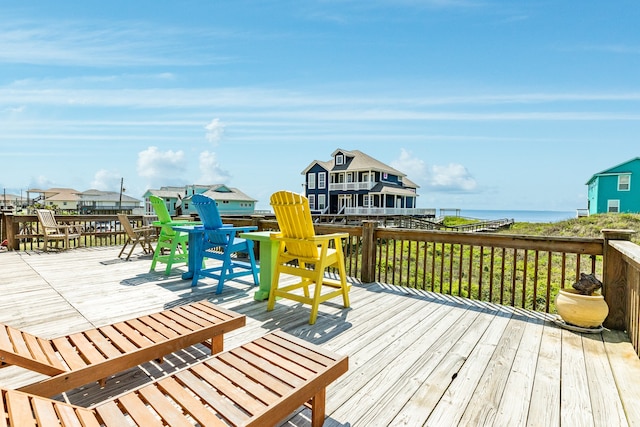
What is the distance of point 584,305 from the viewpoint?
9.57 feet

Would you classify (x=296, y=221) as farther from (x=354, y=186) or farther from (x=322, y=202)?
(x=322, y=202)

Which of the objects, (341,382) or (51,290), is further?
(51,290)

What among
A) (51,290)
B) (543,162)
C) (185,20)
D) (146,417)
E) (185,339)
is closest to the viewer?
(146,417)

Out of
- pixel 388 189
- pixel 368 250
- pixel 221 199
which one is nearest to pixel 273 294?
pixel 368 250

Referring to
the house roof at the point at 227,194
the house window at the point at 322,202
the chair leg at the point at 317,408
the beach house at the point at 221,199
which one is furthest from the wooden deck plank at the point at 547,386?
the house roof at the point at 227,194

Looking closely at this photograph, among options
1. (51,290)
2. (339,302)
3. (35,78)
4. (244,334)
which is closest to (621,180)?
(339,302)

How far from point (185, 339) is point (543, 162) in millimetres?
24084

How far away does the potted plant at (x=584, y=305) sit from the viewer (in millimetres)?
2904

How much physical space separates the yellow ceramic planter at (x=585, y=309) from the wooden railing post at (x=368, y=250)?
2329 millimetres

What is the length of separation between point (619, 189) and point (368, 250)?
2486 cm

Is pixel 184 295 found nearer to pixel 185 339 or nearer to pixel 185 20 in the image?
pixel 185 339

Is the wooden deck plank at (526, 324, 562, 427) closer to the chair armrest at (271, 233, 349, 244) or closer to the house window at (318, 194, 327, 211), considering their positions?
the chair armrest at (271, 233, 349, 244)

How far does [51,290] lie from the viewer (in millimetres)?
4043

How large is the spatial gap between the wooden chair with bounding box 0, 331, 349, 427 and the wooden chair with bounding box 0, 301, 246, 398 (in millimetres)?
348
